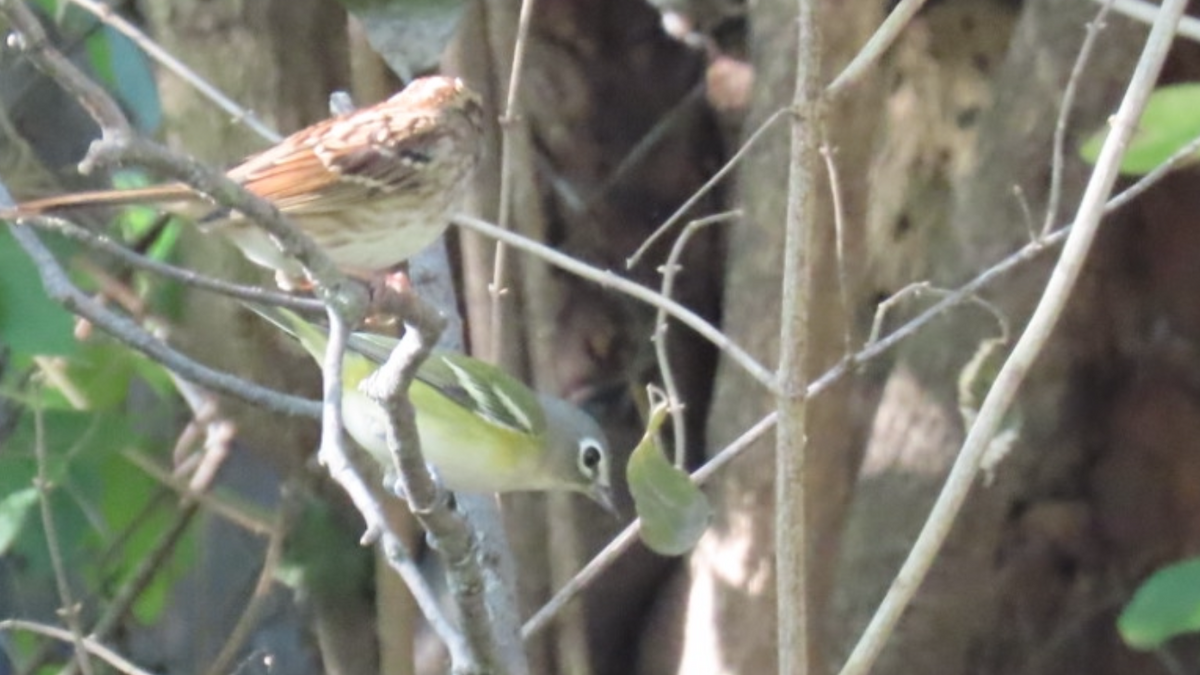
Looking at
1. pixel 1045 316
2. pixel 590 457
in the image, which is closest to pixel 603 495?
pixel 590 457

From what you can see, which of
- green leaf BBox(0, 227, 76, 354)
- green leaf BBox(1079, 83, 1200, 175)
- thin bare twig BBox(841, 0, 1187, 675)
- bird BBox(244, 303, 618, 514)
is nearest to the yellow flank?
bird BBox(244, 303, 618, 514)

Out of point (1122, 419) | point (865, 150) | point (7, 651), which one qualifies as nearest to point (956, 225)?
point (865, 150)

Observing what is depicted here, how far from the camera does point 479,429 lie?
230 centimetres

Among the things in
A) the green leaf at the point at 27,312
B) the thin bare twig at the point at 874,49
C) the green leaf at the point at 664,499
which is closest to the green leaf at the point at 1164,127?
the thin bare twig at the point at 874,49

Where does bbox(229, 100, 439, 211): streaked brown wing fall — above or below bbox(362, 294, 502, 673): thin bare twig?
above

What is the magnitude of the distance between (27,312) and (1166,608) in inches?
61.4

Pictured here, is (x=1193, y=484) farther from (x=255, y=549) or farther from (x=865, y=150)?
(x=255, y=549)

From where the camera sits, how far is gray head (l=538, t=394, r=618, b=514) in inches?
94.0

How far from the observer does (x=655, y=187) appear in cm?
331

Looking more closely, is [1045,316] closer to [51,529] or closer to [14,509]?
[51,529]

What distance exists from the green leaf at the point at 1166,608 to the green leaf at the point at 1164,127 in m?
0.62

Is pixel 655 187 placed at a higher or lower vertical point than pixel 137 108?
lower

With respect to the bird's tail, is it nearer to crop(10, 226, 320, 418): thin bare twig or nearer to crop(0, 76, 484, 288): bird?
crop(10, 226, 320, 418): thin bare twig

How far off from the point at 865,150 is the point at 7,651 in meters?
2.21
